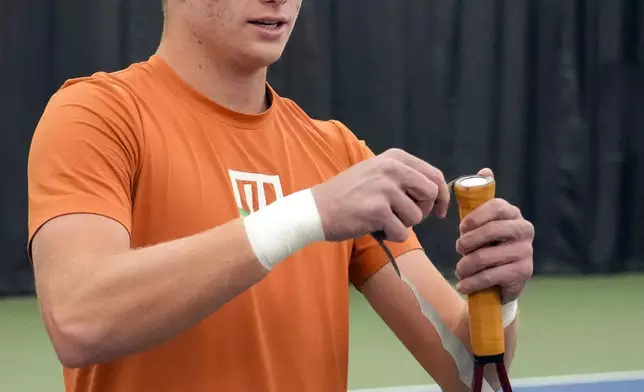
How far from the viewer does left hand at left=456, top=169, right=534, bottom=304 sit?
90cm

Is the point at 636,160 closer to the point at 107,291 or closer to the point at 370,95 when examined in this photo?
the point at 370,95

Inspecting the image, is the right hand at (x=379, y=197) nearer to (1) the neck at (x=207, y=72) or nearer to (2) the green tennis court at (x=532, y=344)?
(1) the neck at (x=207, y=72)

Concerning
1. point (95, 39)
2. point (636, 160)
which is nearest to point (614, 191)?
point (636, 160)

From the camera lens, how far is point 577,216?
324 centimetres

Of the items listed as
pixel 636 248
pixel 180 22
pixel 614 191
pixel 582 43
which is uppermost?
pixel 180 22

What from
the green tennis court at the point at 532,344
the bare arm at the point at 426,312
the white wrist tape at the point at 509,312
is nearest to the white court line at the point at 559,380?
the green tennis court at the point at 532,344

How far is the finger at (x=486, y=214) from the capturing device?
887 millimetres

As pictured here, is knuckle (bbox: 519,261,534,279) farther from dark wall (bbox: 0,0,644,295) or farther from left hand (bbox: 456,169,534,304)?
dark wall (bbox: 0,0,644,295)

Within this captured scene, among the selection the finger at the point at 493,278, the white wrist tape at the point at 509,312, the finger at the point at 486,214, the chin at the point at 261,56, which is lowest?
the white wrist tape at the point at 509,312

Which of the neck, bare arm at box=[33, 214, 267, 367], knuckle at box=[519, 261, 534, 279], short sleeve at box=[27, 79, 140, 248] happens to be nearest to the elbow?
bare arm at box=[33, 214, 267, 367]

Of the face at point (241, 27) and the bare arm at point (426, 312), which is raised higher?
the face at point (241, 27)

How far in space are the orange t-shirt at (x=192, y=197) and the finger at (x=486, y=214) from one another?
0.23 metres

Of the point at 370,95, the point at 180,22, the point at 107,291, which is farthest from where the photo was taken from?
the point at 370,95

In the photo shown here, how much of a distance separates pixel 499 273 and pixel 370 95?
218cm
